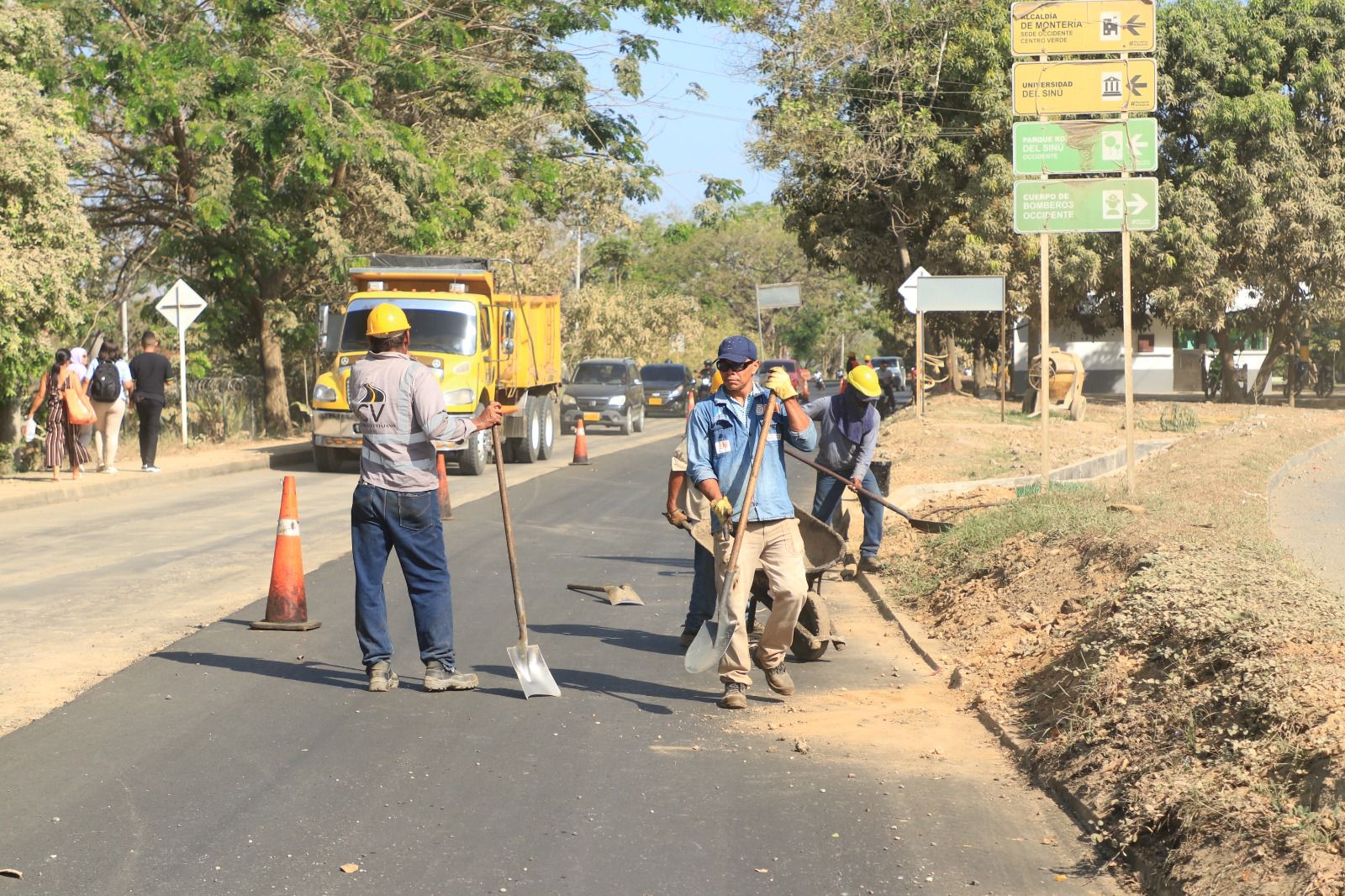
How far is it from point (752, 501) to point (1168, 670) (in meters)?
2.06

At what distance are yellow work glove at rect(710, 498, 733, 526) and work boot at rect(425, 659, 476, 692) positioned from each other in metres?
1.53

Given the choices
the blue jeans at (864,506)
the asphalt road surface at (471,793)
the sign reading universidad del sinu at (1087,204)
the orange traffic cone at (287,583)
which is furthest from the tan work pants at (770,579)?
the sign reading universidad del sinu at (1087,204)

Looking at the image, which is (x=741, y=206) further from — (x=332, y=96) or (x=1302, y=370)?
(x=332, y=96)

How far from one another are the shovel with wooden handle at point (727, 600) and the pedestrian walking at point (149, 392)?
15.4 m

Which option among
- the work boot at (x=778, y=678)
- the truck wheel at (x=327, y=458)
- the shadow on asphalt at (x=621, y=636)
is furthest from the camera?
the truck wheel at (x=327, y=458)

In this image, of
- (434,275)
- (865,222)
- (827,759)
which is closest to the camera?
(827,759)

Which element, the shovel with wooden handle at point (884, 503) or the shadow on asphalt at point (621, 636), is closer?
the shadow on asphalt at point (621, 636)

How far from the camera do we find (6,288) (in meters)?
18.7

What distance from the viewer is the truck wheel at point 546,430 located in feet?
85.7

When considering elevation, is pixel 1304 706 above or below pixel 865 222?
below

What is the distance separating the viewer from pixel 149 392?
21156mm

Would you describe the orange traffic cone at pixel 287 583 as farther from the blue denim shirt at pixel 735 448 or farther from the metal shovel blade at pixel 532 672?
the blue denim shirt at pixel 735 448

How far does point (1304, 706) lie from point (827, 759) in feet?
6.41

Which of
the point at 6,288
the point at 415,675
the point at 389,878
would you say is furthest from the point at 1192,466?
the point at 389,878
